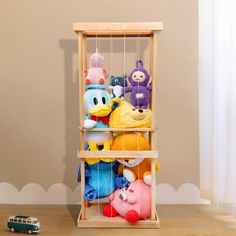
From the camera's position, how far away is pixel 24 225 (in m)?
1.50

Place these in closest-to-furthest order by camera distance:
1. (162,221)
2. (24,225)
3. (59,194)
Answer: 1. (24,225)
2. (162,221)
3. (59,194)

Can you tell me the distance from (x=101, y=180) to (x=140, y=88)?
1.39 feet

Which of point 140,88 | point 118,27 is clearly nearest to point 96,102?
point 140,88

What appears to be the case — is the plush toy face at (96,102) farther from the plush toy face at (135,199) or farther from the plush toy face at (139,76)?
the plush toy face at (135,199)

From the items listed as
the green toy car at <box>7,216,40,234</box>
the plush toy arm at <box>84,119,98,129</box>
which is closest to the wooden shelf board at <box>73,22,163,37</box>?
the plush toy arm at <box>84,119,98,129</box>

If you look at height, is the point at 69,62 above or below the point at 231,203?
above

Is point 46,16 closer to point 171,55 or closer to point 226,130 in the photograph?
point 171,55

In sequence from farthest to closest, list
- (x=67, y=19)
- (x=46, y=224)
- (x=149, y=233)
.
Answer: (x=67, y=19) < (x=46, y=224) < (x=149, y=233)

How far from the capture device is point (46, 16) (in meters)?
1.88

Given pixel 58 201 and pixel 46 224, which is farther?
pixel 58 201

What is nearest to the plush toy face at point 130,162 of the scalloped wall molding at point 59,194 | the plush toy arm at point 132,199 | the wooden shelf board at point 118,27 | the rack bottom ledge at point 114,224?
the plush toy arm at point 132,199

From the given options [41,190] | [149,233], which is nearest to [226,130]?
[149,233]

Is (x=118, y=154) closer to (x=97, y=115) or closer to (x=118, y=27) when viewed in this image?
(x=97, y=115)

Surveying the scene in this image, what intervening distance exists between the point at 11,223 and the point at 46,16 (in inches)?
39.7
